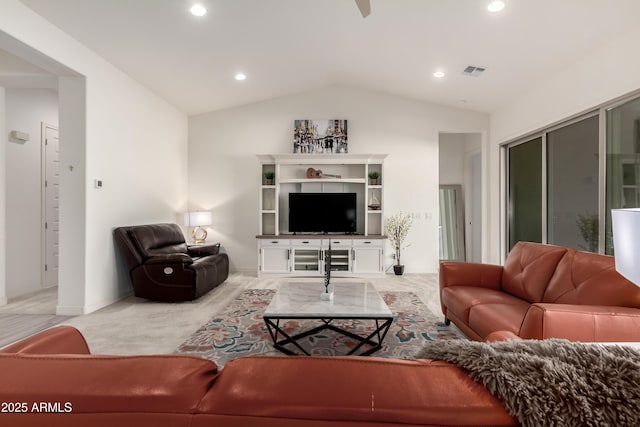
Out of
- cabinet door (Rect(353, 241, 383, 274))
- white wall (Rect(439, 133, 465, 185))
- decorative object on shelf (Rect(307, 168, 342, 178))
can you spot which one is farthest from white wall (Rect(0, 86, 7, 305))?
white wall (Rect(439, 133, 465, 185))

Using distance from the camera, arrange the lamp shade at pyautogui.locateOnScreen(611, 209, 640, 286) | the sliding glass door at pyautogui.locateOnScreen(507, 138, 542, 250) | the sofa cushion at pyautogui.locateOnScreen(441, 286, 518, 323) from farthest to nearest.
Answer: the sliding glass door at pyautogui.locateOnScreen(507, 138, 542, 250), the sofa cushion at pyautogui.locateOnScreen(441, 286, 518, 323), the lamp shade at pyautogui.locateOnScreen(611, 209, 640, 286)

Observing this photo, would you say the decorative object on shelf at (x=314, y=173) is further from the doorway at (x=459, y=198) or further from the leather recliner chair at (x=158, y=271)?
the doorway at (x=459, y=198)

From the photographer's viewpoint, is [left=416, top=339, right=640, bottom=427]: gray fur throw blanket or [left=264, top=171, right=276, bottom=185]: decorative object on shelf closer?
[left=416, top=339, right=640, bottom=427]: gray fur throw blanket

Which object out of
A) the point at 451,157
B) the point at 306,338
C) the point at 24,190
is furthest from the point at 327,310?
the point at 451,157

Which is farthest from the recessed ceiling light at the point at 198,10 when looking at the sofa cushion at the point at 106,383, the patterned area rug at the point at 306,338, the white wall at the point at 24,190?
the sofa cushion at the point at 106,383

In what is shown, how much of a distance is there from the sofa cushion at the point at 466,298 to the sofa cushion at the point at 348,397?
2100 mm

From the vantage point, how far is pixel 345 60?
15.3ft

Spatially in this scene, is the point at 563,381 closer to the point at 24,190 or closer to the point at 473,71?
the point at 473,71

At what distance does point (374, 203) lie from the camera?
572 centimetres

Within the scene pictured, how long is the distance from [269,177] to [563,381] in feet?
17.5

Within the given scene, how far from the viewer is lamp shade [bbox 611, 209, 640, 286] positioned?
0.93 m

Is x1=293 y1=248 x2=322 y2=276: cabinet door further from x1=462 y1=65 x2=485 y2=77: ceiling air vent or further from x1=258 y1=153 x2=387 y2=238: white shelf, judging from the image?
x1=462 y1=65 x2=485 y2=77: ceiling air vent

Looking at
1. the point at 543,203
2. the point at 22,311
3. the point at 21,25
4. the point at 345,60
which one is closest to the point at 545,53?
the point at 543,203

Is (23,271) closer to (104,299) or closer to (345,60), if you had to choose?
(104,299)
